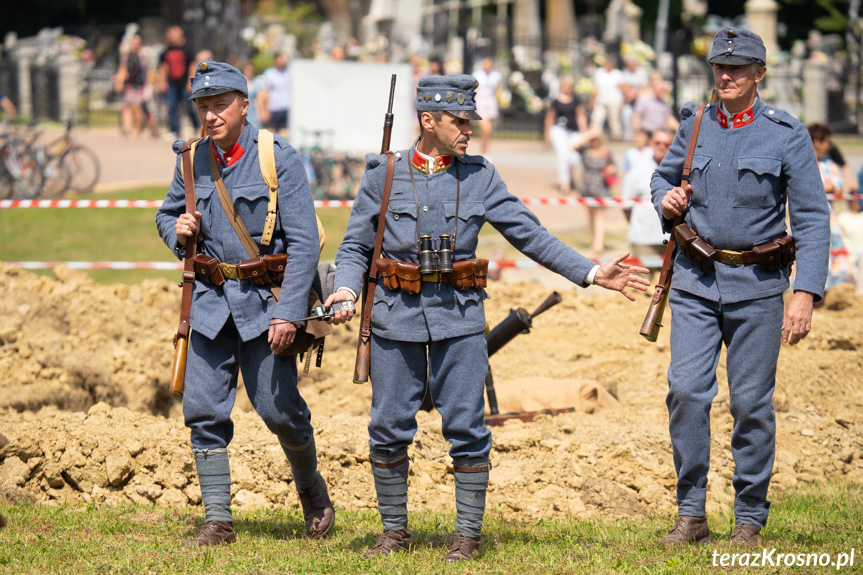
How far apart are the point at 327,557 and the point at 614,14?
40572mm

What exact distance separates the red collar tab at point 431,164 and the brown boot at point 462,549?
161 centimetres

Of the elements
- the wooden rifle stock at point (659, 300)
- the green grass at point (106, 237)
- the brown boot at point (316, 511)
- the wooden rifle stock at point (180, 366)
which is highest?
the wooden rifle stock at point (659, 300)

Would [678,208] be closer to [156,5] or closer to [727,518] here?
[727,518]

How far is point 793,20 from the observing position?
47.8 meters

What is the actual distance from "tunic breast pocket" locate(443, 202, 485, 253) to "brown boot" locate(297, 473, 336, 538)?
1405 mm

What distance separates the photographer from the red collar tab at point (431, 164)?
16.4 ft

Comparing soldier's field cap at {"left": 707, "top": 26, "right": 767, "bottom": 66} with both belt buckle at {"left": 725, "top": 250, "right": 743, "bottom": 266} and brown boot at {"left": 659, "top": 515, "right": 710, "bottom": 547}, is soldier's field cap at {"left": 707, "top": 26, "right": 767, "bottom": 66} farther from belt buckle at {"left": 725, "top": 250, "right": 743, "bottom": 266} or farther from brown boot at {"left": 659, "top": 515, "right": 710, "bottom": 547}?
brown boot at {"left": 659, "top": 515, "right": 710, "bottom": 547}

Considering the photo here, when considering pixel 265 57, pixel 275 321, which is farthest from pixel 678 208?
pixel 265 57

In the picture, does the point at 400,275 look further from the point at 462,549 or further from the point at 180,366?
the point at 462,549

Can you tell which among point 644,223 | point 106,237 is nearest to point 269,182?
point 644,223

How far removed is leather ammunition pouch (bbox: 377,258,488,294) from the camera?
486 centimetres

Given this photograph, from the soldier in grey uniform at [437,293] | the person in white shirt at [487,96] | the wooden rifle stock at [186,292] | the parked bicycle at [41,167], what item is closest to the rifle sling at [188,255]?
the wooden rifle stock at [186,292]

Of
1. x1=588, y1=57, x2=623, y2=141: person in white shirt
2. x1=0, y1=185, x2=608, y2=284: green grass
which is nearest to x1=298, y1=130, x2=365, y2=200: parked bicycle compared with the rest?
x1=0, y1=185, x2=608, y2=284: green grass

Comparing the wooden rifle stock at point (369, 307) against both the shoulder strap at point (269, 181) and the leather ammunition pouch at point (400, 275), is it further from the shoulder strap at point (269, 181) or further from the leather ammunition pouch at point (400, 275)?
the shoulder strap at point (269, 181)
